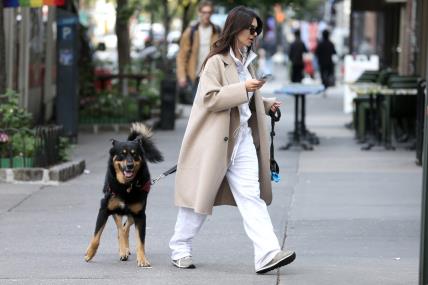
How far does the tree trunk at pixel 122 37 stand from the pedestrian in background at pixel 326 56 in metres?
10.3

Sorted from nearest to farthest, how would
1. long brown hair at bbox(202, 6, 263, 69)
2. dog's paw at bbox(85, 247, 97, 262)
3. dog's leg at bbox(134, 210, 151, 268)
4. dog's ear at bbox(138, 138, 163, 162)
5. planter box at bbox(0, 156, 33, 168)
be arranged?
long brown hair at bbox(202, 6, 263, 69), dog's leg at bbox(134, 210, 151, 268), dog's ear at bbox(138, 138, 163, 162), dog's paw at bbox(85, 247, 97, 262), planter box at bbox(0, 156, 33, 168)

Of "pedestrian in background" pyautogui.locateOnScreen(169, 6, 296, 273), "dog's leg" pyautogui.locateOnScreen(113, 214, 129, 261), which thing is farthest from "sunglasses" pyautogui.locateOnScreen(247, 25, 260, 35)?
"dog's leg" pyautogui.locateOnScreen(113, 214, 129, 261)

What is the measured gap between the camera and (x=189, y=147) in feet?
26.6

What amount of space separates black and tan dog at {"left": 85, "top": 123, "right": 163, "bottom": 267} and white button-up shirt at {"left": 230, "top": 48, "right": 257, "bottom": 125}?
0.72 metres

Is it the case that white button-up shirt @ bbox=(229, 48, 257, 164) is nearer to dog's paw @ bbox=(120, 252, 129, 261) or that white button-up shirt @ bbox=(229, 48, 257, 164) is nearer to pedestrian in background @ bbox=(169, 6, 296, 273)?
pedestrian in background @ bbox=(169, 6, 296, 273)

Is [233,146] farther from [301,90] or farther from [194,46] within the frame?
[301,90]

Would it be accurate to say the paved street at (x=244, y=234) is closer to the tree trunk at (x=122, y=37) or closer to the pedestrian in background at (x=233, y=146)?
the pedestrian in background at (x=233, y=146)

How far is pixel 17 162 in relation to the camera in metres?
13.4

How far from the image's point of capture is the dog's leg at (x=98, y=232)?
8.36 metres

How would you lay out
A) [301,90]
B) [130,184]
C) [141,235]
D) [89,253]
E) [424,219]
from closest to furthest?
[424,219], [130,184], [141,235], [89,253], [301,90]

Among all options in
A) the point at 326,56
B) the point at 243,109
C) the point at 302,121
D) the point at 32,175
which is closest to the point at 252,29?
the point at 243,109

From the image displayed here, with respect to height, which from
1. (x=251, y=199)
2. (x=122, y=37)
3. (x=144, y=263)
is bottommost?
(x=144, y=263)

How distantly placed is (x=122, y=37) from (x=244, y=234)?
1417cm

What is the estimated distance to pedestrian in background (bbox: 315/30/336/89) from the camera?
111 feet
